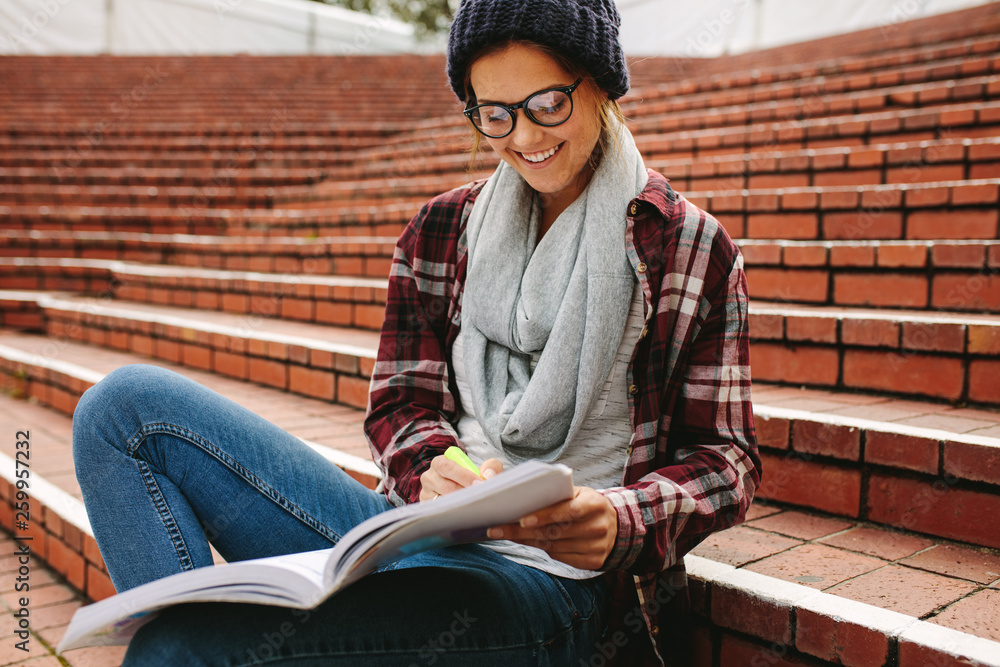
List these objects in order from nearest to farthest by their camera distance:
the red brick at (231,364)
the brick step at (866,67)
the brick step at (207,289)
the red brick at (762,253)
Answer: the red brick at (762,253) < the red brick at (231,364) < the brick step at (207,289) < the brick step at (866,67)

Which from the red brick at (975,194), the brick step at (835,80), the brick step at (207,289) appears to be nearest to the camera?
the red brick at (975,194)

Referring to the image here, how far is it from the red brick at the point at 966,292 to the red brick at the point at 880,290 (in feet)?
0.13

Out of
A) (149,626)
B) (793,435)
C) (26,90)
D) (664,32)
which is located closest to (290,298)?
(793,435)

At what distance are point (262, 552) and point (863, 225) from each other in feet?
7.86

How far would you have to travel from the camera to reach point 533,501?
856 millimetres

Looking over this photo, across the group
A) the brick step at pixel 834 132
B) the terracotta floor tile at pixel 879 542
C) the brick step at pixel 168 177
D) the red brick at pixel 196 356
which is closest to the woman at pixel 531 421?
the terracotta floor tile at pixel 879 542

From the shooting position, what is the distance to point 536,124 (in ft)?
4.05

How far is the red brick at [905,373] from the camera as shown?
197 cm

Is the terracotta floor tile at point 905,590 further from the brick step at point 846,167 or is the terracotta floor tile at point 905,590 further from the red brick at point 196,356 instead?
the red brick at point 196,356

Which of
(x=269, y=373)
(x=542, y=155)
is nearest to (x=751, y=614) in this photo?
(x=542, y=155)

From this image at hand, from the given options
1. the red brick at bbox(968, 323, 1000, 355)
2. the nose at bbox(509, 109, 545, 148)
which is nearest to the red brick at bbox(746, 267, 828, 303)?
the red brick at bbox(968, 323, 1000, 355)

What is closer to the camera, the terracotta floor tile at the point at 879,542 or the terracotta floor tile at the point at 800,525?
the terracotta floor tile at the point at 879,542

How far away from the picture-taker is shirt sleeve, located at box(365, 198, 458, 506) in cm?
132

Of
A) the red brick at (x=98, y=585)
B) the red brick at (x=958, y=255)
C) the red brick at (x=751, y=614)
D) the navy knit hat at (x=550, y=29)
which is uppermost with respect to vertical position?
the navy knit hat at (x=550, y=29)
